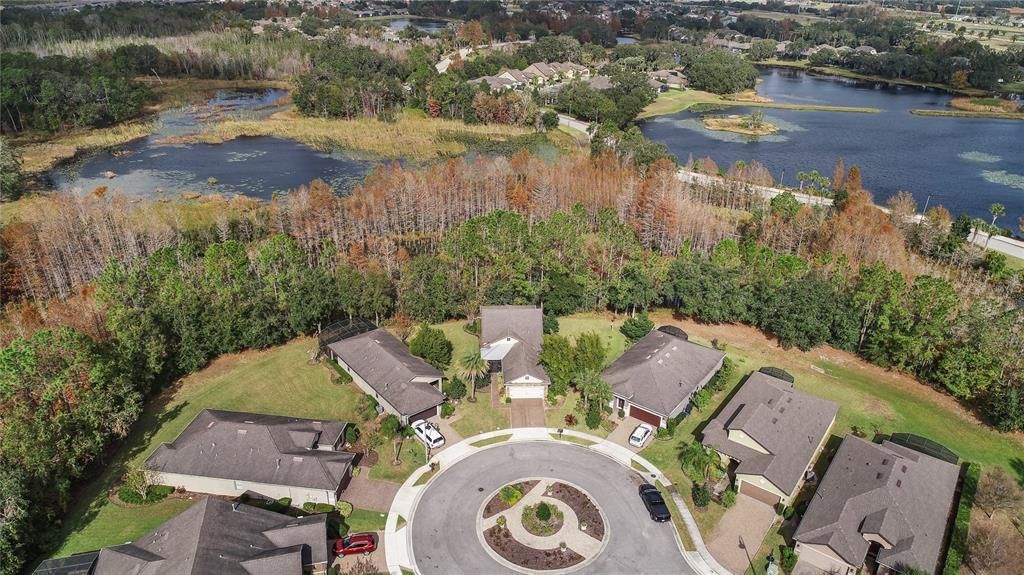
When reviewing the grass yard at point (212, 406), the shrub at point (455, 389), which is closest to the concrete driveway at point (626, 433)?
the shrub at point (455, 389)

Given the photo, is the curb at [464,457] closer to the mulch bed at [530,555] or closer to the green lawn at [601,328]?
the mulch bed at [530,555]

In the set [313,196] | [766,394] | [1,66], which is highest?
[1,66]

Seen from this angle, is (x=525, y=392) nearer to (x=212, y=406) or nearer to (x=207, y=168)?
(x=212, y=406)

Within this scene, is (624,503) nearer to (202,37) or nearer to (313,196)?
(313,196)

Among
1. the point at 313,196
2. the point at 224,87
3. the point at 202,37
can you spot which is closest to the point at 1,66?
the point at 224,87

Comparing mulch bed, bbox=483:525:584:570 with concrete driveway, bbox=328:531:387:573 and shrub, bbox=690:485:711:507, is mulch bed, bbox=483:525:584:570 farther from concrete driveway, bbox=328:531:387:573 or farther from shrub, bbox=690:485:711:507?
shrub, bbox=690:485:711:507

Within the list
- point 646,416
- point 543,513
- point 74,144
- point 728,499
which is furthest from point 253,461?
point 74,144
